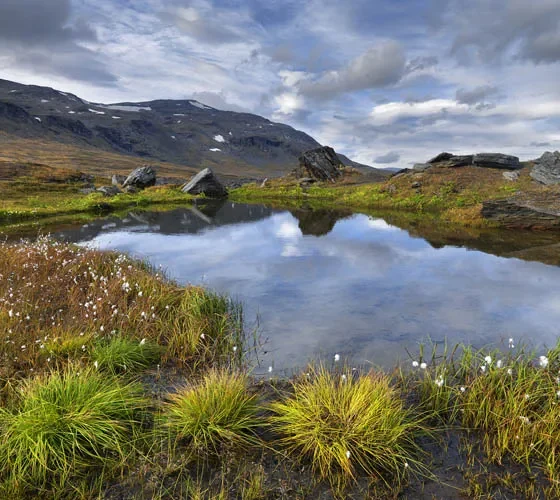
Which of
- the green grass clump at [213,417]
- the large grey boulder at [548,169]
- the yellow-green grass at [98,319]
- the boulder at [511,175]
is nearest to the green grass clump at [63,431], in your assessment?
the green grass clump at [213,417]

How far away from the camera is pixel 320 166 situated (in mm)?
64188

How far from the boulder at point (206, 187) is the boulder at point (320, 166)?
15.3m

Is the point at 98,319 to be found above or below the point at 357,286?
below

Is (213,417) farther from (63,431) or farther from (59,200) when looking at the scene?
(59,200)

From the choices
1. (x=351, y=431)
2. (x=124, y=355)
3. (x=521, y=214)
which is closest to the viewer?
(x=351, y=431)

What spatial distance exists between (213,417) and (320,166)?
61464mm

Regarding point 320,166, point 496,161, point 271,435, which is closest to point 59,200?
point 320,166

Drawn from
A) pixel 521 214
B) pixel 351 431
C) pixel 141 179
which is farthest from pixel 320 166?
pixel 351 431

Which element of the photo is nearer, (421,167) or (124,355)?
(124,355)

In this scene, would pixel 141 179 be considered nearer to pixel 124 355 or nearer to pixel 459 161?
pixel 459 161

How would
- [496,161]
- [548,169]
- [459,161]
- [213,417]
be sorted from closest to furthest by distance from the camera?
1. [213,417]
2. [548,169]
3. [496,161]
4. [459,161]

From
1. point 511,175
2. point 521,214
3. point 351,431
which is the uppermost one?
point 511,175

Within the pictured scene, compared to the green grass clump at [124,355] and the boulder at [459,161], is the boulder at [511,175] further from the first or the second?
the green grass clump at [124,355]

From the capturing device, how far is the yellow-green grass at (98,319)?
7340 millimetres
